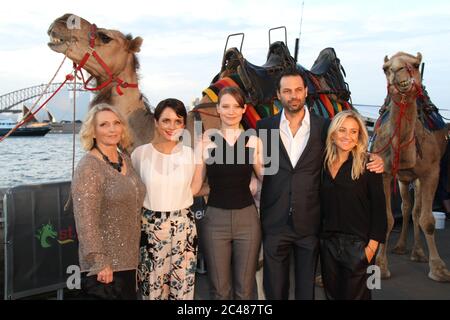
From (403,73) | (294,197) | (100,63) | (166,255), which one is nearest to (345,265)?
(294,197)

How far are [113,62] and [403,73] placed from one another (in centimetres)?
284

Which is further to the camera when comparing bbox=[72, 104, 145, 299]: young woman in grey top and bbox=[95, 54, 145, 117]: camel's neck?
bbox=[95, 54, 145, 117]: camel's neck

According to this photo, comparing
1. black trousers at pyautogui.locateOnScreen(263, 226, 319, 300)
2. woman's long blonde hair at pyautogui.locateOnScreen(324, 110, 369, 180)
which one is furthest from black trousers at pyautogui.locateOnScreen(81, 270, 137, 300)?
woman's long blonde hair at pyautogui.locateOnScreen(324, 110, 369, 180)

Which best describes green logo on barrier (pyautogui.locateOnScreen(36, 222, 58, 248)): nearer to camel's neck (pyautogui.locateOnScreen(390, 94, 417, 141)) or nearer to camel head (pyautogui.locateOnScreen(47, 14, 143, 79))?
camel head (pyautogui.locateOnScreen(47, 14, 143, 79))

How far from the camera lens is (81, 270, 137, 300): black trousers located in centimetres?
279

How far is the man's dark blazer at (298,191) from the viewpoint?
10.2 ft

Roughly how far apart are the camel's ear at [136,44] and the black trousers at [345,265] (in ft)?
8.95

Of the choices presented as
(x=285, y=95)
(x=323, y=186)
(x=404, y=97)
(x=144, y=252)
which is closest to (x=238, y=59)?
(x=404, y=97)

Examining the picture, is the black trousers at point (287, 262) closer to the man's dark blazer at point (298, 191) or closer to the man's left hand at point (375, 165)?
the man's dark blazer at point (298, 191)

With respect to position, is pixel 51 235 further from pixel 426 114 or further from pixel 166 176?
pixel 426 114

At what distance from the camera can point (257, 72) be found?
560cm

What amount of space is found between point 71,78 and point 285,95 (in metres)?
2.20

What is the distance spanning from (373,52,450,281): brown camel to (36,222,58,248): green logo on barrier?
3.36m

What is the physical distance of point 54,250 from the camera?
4.47 metres
